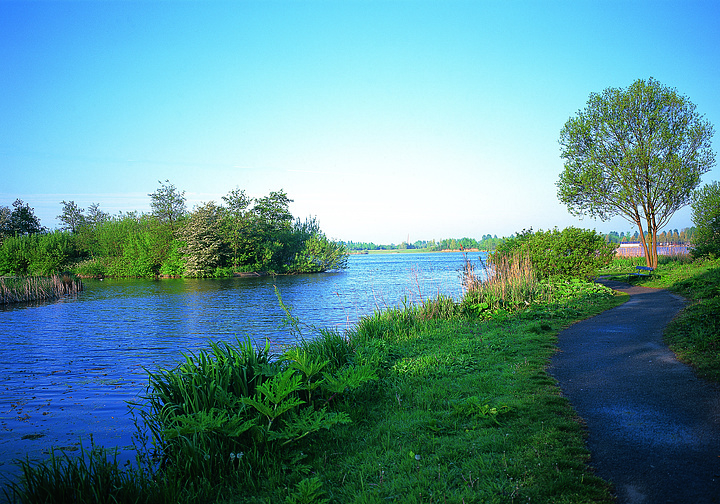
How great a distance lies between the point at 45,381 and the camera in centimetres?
930

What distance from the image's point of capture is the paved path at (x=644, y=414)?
3.26m

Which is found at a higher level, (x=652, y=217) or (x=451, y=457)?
(x=652, y=217)

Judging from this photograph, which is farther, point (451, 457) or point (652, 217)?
point (652, 217)

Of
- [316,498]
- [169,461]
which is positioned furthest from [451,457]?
[169,461]

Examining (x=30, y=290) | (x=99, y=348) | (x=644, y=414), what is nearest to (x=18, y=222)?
(x=30, y=290)

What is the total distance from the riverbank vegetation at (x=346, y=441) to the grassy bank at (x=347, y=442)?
0.02 meters

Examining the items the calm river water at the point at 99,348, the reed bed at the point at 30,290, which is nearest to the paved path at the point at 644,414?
the calm river water at the point at 99,348

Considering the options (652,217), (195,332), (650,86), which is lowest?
(195,332)

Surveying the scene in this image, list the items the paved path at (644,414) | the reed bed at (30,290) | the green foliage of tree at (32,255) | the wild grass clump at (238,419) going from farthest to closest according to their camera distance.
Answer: the green foliage of tree at (32,255) → the reed bed at (30,290) → the wild grass clump at (238,419) → the paved path at (644,414)

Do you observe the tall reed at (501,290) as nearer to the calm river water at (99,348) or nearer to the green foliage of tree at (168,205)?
the calm river water at (99,348)

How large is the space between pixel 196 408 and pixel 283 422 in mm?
1080

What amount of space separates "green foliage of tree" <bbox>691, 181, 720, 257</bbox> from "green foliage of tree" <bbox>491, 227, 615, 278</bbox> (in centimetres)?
933

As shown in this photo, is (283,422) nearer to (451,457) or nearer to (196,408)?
(196,408)

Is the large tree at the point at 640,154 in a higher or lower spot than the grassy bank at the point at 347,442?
higher
